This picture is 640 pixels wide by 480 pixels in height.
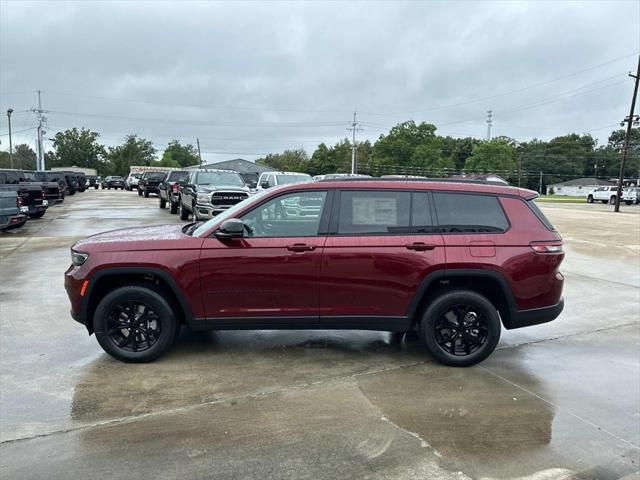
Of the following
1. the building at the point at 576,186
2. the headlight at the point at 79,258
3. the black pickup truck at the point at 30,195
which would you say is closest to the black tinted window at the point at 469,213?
the headlight at the point at 79,258

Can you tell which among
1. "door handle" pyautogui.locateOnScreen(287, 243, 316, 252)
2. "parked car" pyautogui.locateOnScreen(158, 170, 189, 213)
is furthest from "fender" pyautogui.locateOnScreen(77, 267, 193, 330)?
"parked car" pyautogui.locateOnScreen(158, 170, 189, 213)

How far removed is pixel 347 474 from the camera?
3.11 m

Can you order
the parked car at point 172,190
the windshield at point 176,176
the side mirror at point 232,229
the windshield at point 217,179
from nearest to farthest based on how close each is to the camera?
1. the side mirror at point 232,229
2. the windshield at point 217,179
3. the parked car at point 172,190
4. the windshield at point 176,176

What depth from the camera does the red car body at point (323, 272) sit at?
466cm

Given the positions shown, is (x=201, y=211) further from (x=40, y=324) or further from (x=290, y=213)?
(x=290, y=213)

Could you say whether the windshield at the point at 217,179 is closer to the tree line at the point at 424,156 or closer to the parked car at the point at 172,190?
the parked car at the point at 172,190

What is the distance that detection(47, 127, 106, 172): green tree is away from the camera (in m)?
119

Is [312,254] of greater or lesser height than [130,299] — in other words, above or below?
above

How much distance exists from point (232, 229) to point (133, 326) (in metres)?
1.40

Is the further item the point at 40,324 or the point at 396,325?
the point at 40,324

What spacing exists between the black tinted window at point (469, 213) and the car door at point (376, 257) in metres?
0.14

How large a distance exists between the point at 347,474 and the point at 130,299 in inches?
106

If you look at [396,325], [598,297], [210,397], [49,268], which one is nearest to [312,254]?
[396,325]

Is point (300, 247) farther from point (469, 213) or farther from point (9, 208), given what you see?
point (9, 208)
